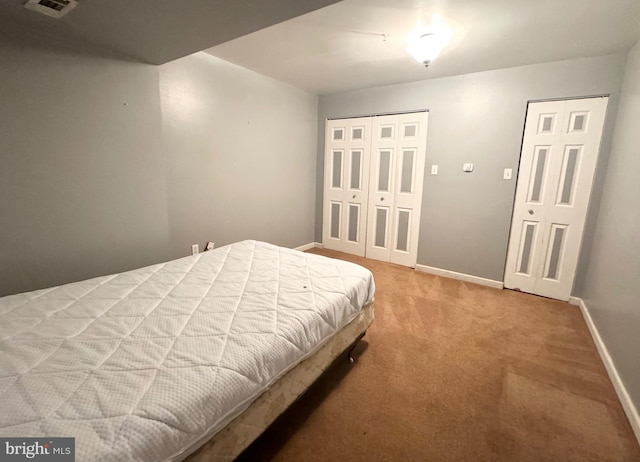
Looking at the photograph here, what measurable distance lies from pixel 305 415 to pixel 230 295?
2.47ft

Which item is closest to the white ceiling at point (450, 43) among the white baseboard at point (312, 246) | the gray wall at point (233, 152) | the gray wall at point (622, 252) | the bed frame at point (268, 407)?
the gray wall at point (233, 152)

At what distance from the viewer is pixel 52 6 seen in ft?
4.56

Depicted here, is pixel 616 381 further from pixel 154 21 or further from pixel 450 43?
pixel 154 21

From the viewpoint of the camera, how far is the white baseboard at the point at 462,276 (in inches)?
126

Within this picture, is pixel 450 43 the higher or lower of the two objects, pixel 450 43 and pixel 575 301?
the higher

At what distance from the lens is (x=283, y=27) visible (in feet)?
6.93

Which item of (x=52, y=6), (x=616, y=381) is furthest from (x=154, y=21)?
(x=616, y=381)

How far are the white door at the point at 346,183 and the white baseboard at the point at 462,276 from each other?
0.95m

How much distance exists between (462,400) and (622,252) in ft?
5.16

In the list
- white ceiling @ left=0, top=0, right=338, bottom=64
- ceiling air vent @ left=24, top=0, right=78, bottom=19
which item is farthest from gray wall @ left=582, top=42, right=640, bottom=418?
ceiling air vent @ left=24, top=0, right=78, bottom=19

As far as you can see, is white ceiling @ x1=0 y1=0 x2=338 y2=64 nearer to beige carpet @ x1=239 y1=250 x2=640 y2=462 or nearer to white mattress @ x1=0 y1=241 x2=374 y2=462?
white mattress @ x1=0 y1=241 x2=374 y2=462

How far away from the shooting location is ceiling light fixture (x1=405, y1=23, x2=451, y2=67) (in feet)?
6.97

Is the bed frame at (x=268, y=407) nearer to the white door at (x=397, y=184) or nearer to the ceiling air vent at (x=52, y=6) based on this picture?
the ceiling air vent at (x=52, y=6)

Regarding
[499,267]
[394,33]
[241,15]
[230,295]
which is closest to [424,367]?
[230,295]
